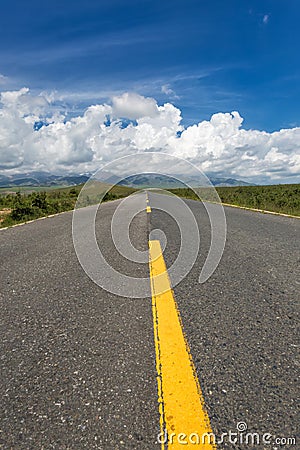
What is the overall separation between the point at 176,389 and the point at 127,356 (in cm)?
38

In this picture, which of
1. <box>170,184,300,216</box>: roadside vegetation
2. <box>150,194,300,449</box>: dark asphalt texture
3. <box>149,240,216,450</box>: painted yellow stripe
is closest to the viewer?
<box>149,240,216,450</box>: painted yellow stripe

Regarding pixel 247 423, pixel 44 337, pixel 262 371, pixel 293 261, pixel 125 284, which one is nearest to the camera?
pixel 247 423

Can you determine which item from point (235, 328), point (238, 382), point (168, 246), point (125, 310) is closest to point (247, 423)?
point (238, 382)

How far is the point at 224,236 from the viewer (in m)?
5.38

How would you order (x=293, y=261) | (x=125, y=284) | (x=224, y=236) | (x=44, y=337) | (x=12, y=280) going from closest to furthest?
(x=44, y=337), (x=125, y=284), (x=12, y=280), (x=293, y=261), (x=224, y=236)

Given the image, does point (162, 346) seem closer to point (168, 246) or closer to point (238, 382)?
point (238, 382)

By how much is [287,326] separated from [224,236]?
3431 mm

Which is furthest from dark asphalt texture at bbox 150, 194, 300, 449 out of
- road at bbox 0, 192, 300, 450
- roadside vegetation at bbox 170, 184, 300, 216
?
roadside vegetation at bbox 170, 184, 300, 216

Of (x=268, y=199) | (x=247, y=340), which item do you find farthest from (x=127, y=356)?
(x=268, y=199)

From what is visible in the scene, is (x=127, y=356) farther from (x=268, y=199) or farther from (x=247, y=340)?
(x=268, y=199)

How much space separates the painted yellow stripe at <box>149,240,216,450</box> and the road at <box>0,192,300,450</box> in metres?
0.03

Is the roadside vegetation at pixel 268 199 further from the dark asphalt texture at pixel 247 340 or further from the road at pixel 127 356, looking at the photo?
the road at pixel 127 356

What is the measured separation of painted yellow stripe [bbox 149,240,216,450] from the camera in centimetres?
115

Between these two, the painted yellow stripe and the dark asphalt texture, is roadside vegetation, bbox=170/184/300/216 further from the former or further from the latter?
the painted yellow stripe
